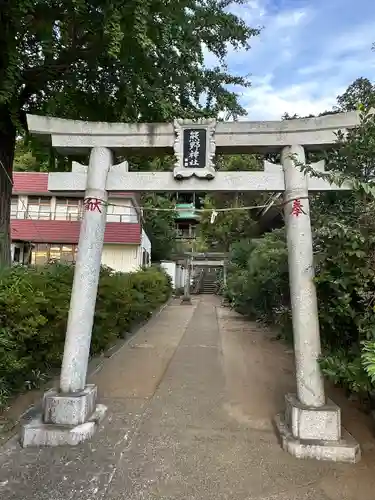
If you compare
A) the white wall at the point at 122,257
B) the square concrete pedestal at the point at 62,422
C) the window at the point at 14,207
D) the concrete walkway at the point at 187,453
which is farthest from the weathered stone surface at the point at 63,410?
the window at the point at 14,207

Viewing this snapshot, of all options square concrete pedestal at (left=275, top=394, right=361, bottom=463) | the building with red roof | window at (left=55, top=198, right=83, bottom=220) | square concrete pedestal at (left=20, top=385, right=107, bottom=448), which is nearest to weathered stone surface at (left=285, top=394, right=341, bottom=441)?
square concrete pedestal at (left=275, top=394, right=361, bottom=463)

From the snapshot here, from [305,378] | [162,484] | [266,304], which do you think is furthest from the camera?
[266,304]

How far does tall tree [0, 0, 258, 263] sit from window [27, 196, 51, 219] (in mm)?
14317

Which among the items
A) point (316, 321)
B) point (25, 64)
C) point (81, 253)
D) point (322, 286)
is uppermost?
point (25, 64)

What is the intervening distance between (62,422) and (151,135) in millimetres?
3196

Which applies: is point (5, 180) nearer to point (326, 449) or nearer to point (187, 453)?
point (187, 453)

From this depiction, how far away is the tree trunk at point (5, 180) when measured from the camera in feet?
20.1

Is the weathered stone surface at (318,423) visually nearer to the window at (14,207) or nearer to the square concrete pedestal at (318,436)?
the square concrete pedestal at (318,436)

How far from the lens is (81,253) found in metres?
4.17

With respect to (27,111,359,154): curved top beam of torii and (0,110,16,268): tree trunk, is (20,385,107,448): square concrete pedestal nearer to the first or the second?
(27,111,359,154): curved top beam of torii

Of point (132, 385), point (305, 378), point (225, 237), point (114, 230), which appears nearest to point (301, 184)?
point (305, 378)

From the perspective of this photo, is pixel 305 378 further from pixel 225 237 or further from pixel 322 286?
pixel 225 237

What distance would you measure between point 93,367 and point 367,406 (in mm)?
4281

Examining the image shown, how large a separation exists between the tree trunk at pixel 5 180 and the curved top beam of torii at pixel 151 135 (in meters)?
2.20
